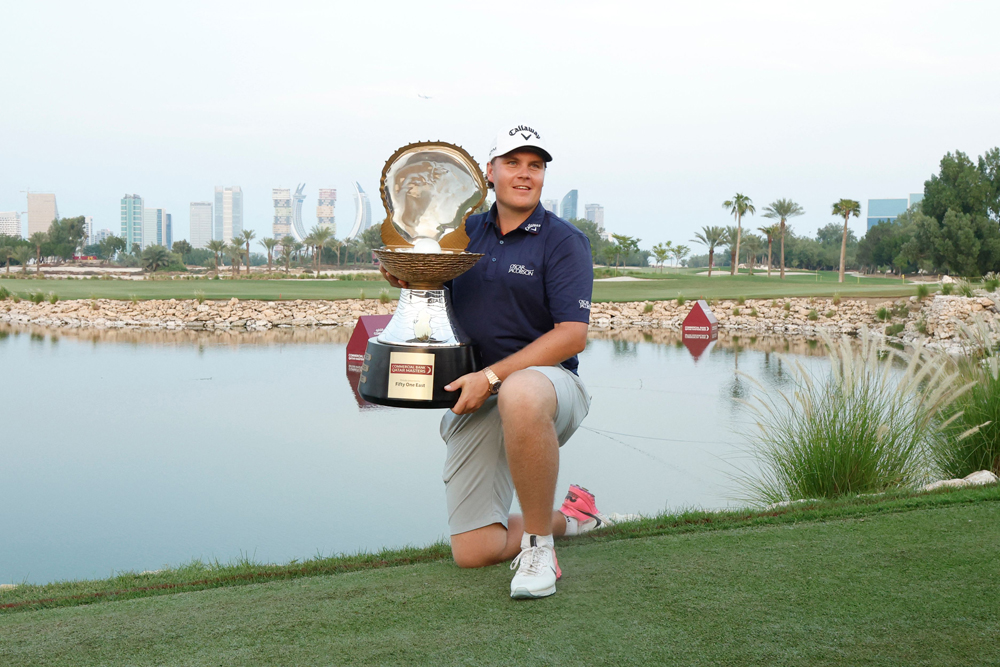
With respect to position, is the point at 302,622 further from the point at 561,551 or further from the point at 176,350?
the point at 176,350

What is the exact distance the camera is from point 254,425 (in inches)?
290

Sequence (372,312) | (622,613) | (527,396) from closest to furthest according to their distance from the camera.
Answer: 1. (622,613)
2. (527,396)
3. (372,312)

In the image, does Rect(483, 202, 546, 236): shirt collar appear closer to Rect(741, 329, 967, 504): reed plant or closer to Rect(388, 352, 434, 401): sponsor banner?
Rect(388, 352, 434, 401): sponsor banner

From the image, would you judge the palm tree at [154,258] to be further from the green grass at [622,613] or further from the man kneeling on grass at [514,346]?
the green grass at [622,613]

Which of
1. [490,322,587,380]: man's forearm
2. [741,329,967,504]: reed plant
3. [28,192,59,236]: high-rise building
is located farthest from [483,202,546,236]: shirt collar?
[28,192,59,236]: high-rise building

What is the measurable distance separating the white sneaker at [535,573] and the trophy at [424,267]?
1.88ft

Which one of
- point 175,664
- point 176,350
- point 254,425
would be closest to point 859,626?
point 175,664

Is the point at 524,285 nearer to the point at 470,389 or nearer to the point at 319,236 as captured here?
the point at 470,389

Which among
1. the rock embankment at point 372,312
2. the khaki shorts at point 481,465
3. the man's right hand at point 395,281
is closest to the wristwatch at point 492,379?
the khaki shorts at point 481,465

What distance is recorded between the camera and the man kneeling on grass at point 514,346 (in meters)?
2.65

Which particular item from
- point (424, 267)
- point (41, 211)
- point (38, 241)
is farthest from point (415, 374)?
point (41, 211)

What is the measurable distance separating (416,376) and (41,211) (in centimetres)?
17572

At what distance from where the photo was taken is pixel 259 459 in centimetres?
607

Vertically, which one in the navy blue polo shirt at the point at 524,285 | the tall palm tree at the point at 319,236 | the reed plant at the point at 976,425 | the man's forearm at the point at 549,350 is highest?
the tall palm tree at the point at 319,236
